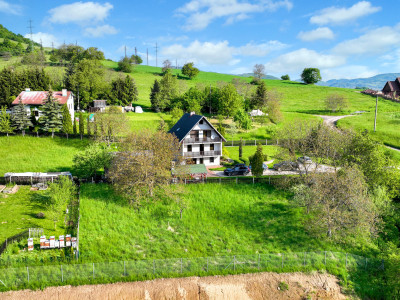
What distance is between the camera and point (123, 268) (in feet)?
79.1

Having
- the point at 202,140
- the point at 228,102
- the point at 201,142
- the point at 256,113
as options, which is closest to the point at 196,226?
the point at 201,142

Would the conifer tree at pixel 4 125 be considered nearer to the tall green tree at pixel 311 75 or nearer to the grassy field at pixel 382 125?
the grassy field at pixel 382 125

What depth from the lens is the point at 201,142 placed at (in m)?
50.2

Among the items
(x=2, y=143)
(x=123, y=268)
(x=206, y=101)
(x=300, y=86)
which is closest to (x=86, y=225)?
(x=123, y=268)

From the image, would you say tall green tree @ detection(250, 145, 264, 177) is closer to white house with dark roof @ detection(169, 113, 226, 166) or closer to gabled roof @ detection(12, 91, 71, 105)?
white house with dark roof @ detection(169, 113, 226, 166)

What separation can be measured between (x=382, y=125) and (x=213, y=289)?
67.3 metres

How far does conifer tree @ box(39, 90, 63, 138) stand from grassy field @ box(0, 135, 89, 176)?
245cm

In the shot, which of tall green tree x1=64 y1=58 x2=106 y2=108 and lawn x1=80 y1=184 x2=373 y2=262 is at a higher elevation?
tall green tree x1=64 y1=58 x2=106 y2=108

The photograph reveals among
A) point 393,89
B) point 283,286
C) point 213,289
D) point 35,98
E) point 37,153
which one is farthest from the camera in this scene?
point 393,89

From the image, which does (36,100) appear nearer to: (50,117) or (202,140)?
(50,117)

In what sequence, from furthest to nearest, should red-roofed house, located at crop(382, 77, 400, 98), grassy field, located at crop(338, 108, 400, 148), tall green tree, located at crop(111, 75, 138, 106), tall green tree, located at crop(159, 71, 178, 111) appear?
red-roofed house, located at crop(382, 77, 400, 98)
tall green tree, located at crop(111, 75, 138, 106)
tall green tree, located at crop(159, 71, 178, 111)
grassy field, located at crop(338, 108, 400, 148)

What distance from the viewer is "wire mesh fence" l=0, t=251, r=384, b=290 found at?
22828 mm

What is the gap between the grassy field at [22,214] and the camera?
29234 mm

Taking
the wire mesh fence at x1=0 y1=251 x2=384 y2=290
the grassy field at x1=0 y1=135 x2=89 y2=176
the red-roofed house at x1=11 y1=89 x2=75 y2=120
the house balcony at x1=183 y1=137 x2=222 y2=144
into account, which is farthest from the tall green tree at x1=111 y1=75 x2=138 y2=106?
the wire mesh fence at x1=0 y1=251 x2=384 y2=290
